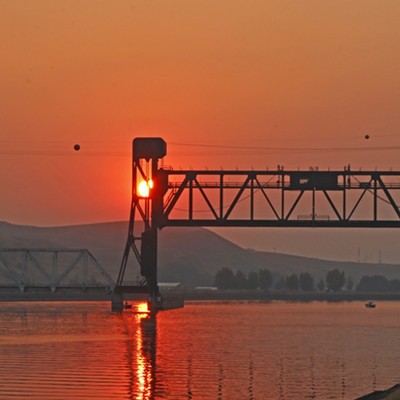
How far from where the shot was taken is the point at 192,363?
66438mm

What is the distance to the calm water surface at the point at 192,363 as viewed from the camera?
52.1 metres

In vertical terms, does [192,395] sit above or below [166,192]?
below

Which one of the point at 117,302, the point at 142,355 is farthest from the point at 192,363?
the point at 117,302

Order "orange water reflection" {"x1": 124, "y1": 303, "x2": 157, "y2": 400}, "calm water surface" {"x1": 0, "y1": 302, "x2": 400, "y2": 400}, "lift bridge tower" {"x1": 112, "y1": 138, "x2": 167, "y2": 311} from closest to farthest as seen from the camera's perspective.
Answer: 1. "calm water surface" {"x1": 0, "y1": 302, "x2": 400, "y2": 400}
2. "orange water reflection" {"x1": 124, "y1": 303, "x2": 157, "y2": 400}
3. "lift bridge tower" {"x1": 112, "y1": 138, "x2": 167, "y2": 311}

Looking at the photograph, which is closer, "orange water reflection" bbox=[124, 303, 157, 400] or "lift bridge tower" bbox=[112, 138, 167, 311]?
"orange water reflection" bbox=[124, 303, 157, 400]

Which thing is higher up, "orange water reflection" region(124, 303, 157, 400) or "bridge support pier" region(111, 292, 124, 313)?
"bridge support pier" region(111, 292, 124, 313)

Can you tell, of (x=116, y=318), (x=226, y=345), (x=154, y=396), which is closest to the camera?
(x=154, y=396)

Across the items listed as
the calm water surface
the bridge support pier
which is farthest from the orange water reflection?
the bridge support pier

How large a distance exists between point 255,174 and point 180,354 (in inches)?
2304

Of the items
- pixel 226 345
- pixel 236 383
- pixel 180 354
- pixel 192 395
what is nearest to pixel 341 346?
pixel 226 345

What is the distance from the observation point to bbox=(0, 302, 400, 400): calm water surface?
5209 cm

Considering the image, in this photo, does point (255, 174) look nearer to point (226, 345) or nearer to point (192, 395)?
point (226, 345)

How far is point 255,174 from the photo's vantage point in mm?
130750

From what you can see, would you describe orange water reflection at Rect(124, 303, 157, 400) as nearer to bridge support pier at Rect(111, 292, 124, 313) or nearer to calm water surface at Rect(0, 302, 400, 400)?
calm water surface at Rect(0, 302, 400, 400)
